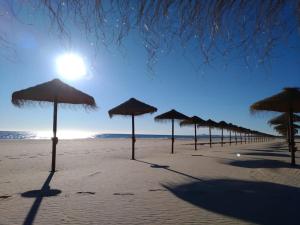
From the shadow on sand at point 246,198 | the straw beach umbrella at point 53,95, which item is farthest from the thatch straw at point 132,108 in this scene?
the shadow on sand at point 246,198

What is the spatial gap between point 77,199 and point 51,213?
71cm

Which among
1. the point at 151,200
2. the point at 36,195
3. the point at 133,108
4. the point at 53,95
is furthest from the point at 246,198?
the point at 133,108

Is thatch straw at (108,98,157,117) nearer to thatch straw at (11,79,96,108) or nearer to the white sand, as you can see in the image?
thatch straw at (11,79,96,108)

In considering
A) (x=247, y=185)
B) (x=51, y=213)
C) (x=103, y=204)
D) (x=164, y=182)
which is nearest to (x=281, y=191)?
(x=247, y=185)

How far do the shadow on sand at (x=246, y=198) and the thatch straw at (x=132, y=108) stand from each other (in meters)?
5.76

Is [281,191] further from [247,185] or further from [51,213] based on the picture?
[51,213]

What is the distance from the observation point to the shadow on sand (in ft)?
11.9

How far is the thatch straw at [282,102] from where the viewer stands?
30.5 ft

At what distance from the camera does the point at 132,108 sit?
1137 centimetres

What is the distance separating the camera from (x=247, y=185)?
18.2ft

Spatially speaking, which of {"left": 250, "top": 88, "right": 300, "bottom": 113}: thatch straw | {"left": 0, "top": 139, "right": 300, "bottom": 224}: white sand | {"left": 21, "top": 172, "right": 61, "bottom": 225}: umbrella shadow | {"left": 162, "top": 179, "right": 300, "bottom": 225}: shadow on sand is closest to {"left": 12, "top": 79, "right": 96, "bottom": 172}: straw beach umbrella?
{"left": 0, "top": 139, "right": 300, "bottom": 224}: white sand

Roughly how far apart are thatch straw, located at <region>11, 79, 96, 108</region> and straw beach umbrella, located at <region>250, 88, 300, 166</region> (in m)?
5.32

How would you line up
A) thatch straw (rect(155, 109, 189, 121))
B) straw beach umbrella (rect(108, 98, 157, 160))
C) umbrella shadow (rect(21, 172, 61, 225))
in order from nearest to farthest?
umbrella shadow (rect(21, 172, 61, 225)), straw beach umbrella (rect(108, 98, 157, 160)), thatch straw (rect(155, 109, 189, 121))

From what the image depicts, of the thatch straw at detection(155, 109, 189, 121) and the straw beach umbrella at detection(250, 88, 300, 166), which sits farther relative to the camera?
the thatch straw at detection(155, 109, 189, 121)
